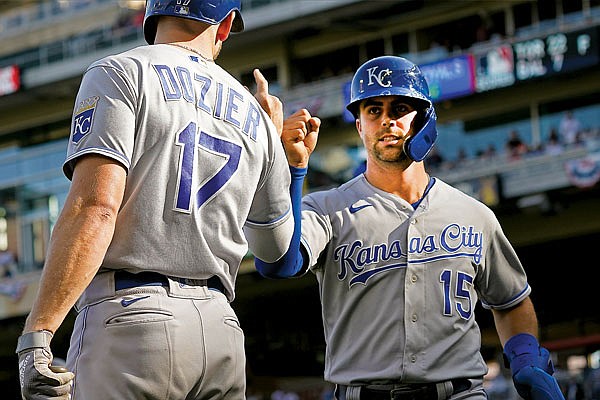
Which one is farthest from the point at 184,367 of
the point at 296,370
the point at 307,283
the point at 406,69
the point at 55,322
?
the point at 296,370

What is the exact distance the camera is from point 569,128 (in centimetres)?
2827

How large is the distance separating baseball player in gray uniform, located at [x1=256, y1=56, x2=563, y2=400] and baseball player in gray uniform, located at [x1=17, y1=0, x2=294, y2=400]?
135cm

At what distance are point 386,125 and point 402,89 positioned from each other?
0.71ft

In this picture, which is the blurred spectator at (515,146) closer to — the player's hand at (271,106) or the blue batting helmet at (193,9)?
the player's hand at (271,106)

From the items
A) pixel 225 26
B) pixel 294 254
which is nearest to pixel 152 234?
pixel 225 26

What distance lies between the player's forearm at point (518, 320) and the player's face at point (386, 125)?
3.40ft

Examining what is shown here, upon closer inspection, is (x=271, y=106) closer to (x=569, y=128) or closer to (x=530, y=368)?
(x=530, y=368)

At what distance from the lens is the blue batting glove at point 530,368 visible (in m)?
6.31

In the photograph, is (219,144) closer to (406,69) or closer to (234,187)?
(234,187)

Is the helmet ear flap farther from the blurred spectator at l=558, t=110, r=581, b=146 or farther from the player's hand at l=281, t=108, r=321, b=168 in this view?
the blurred spectator at l=558, t=110, r=581, b=146

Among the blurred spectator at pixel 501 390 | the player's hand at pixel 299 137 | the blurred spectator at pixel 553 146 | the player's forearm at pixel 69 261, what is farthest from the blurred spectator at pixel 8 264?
the player's forearm at pixel 69 261

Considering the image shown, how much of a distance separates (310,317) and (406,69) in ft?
101

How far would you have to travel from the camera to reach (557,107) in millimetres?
29969

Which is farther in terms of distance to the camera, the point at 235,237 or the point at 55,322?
the point at 235,237
